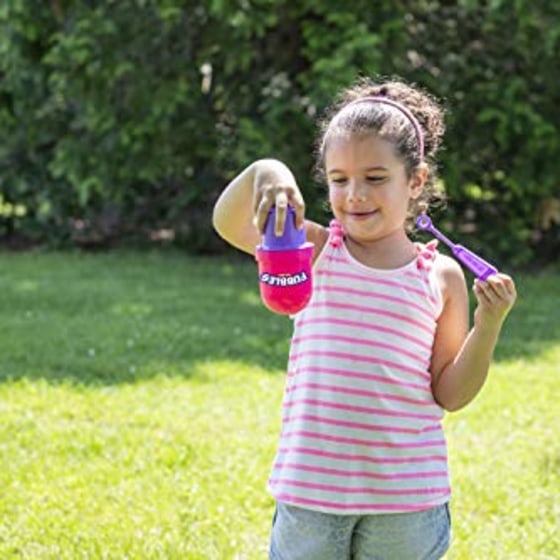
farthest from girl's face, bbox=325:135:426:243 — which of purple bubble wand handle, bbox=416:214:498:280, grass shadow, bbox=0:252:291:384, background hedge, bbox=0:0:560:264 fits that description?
background hedge, bbox=0:0:560:264

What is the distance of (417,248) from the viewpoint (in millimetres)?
2535

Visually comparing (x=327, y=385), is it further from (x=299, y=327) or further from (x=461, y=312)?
(x=461, y=312)

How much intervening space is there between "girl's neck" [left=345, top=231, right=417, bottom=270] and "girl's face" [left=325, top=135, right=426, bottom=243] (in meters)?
0.04

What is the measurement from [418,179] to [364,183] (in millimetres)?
171

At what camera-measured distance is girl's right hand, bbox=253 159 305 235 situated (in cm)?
217

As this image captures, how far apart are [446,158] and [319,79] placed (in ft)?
4.72

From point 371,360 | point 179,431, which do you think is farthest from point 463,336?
point 179,431

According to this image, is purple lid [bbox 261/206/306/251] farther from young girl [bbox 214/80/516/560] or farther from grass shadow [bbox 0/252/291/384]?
grass shadow [bbox 0/252/291/384]

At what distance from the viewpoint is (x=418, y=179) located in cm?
253

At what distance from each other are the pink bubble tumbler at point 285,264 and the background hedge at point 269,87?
722 cm

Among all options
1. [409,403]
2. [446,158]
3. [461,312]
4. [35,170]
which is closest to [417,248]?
[461,312]

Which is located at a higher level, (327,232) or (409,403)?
(327,232)

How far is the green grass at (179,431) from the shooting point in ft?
13.1

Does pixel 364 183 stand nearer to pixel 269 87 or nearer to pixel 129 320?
pixel 129 320
